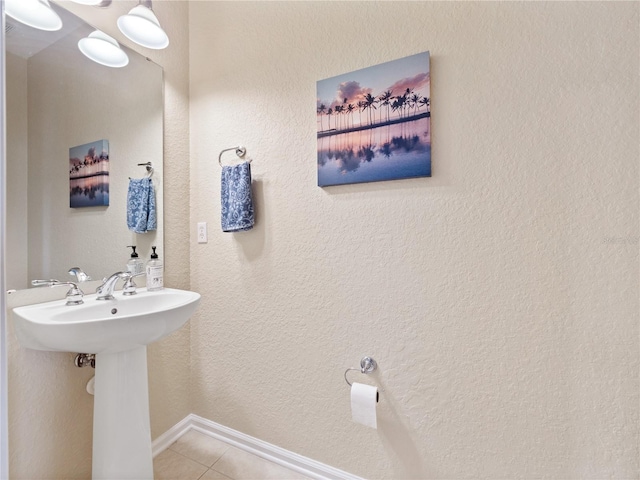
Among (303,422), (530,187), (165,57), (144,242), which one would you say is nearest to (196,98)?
(165,57)

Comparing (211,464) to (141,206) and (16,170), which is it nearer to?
(141,206)

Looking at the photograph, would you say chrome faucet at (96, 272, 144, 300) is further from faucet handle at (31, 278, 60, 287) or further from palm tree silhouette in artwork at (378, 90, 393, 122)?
palm tree silhouette in artwork at (378, 90, 393, 122)

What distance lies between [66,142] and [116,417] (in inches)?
42.9

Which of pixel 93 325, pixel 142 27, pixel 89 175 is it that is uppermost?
pixel 142 27

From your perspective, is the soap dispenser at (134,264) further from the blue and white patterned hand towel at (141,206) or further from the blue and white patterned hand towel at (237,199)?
the blue and white patterned hand towel at (237,199)

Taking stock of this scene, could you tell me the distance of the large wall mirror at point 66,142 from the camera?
3.41 feet

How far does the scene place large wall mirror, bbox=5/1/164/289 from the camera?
3.41 ft

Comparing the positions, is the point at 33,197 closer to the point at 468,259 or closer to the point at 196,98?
the point at 196,98

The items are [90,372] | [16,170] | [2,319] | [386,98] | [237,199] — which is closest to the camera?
[2,319]

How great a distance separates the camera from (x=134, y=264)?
4.59 ft

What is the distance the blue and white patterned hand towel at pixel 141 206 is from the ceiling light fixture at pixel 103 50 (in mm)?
521

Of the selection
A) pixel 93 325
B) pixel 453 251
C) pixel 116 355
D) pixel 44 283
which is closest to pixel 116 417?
pixel 116 355

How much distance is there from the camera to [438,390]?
1104 millimetres

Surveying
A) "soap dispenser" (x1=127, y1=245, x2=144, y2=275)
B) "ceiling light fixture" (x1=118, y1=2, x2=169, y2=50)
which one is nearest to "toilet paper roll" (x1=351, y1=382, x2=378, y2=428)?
"soap dispenser" (x1=127, y1=245, x2=144, y2=275)
